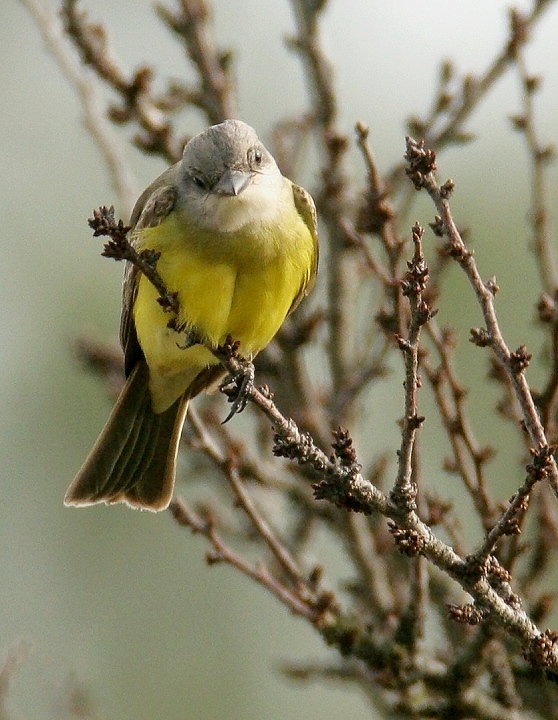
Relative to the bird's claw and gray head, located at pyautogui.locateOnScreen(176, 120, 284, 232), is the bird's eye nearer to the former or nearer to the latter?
gray head, located at pyautogui.locateOnScreen(176, 120, 284, 232)

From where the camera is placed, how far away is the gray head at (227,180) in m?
4.48

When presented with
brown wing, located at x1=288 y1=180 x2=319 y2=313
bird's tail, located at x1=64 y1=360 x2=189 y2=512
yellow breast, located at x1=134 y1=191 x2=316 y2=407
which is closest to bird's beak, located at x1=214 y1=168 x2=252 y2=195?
yellow breast, located at x1=134 y1=191 x2=316 y2=407

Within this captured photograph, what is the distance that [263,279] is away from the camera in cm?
448

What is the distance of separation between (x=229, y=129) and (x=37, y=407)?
8.93 m

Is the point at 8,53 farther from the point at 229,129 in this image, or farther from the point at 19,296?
the point at 229,129

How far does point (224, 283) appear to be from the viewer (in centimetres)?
436

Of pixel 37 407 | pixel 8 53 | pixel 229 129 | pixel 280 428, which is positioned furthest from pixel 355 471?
pixel 8 53

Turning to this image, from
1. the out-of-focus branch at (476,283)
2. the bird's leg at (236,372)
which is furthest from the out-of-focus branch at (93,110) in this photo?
the out-of-focus branch at (476,283)

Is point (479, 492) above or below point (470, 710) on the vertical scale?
above

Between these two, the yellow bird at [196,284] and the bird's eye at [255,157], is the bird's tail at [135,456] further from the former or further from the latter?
the bird's eye at [255,157]

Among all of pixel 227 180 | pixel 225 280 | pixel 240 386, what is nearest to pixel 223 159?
pixel 227 180

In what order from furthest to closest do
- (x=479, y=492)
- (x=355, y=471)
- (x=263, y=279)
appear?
(x=263, y=279), (x=479, y=492), (x=355, y=471)

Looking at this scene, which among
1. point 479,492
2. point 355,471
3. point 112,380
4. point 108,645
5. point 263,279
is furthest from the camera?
point 108,645

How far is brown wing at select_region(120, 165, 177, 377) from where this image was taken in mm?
4559
